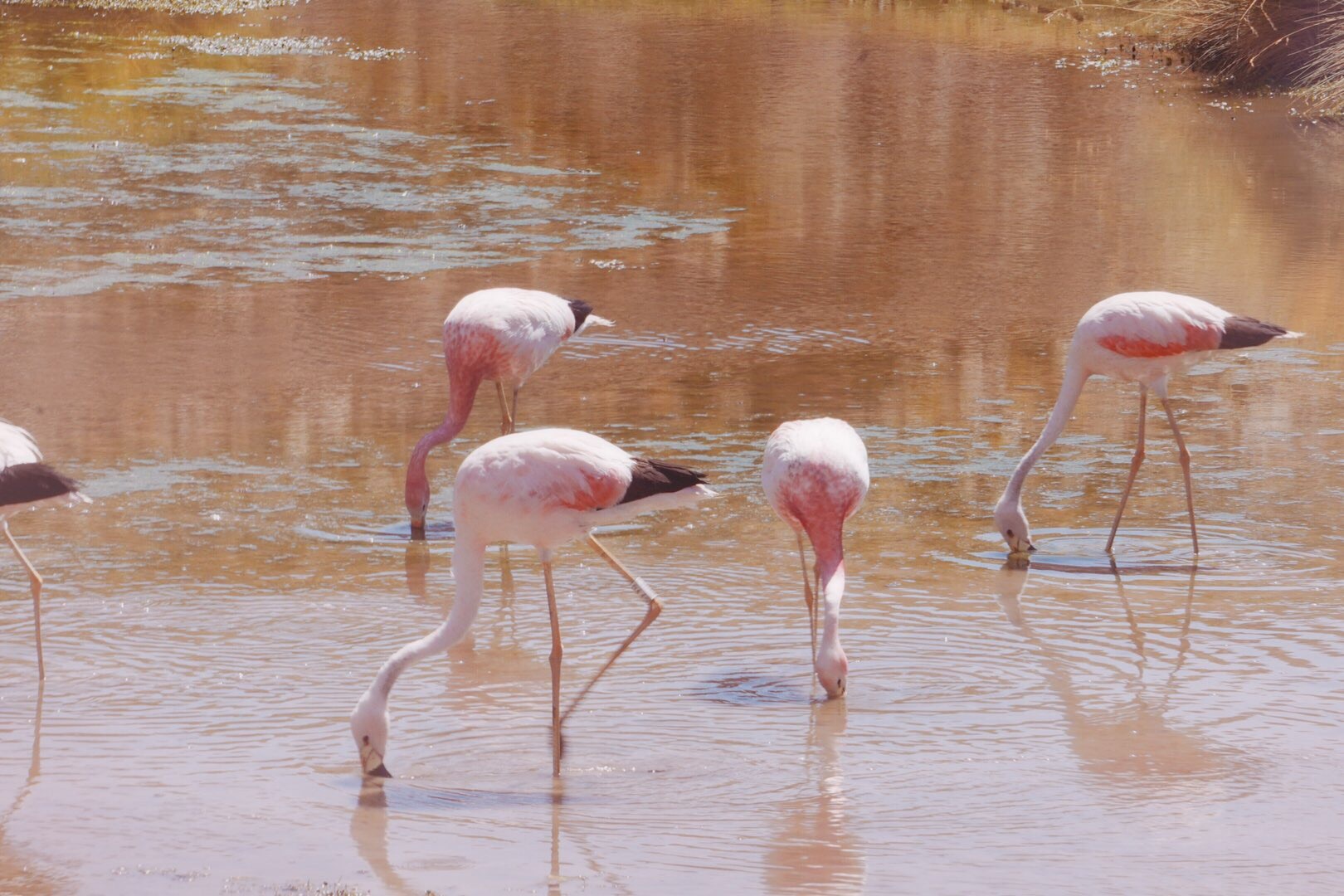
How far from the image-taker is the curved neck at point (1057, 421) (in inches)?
269

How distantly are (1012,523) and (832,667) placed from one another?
64.7 inches

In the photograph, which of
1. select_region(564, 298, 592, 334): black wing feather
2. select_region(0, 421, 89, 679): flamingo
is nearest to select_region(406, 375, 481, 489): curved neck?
select_region(564, 298, 592, 334): black wing feather

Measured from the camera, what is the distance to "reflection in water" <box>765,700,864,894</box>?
13.7 ft

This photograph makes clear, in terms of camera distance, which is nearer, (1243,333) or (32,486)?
(32,486)

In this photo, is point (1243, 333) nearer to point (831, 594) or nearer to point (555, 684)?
point (831, 594)

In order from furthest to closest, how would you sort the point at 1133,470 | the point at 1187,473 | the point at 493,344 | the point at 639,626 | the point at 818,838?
the point at 493,344 → the point at 1133,470 → the point at 1187,473 → the point at 639,626 → the point at 818,838

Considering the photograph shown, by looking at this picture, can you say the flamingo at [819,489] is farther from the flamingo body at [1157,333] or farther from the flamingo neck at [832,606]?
the flamingo body at [1157,333]

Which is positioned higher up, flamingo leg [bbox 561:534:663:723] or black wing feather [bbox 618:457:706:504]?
black wing feather [bbox 618:457:706:504]

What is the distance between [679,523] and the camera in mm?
7188

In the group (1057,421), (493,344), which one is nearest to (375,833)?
(493,344)

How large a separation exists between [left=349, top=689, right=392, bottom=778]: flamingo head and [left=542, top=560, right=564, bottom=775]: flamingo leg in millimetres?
446

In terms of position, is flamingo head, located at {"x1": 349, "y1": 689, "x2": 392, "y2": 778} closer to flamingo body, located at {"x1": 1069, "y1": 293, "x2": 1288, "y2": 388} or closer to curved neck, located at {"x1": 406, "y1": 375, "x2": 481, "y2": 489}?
curved neck, located at {"x1": 406, "y1": 375, "x2": 481, "y2": 489}

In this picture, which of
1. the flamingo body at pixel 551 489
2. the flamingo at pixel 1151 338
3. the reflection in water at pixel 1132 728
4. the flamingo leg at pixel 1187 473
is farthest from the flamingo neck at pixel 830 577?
the flamingo leg at pixel 1187 473

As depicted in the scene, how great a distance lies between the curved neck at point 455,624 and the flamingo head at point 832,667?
3.19ft
